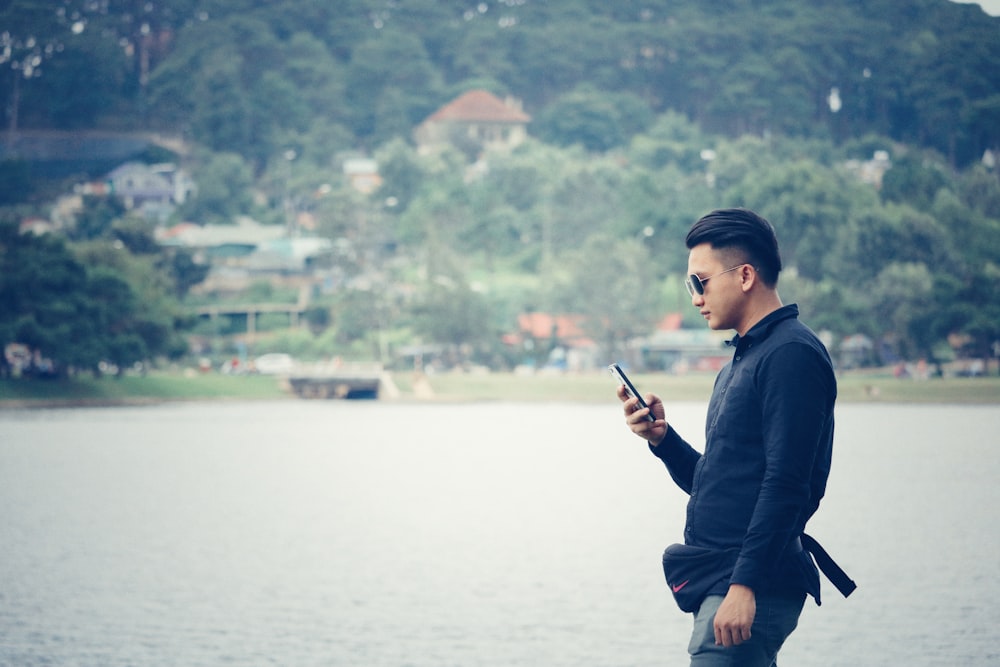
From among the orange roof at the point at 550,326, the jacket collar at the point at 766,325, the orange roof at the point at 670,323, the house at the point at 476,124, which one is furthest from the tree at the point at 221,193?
the jacket collar at the point at 766,325

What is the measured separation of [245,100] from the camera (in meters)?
165

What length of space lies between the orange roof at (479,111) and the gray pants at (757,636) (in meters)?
165

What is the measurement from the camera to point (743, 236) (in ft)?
18.3

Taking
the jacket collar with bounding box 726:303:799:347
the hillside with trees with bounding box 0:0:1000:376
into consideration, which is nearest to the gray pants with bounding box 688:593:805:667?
the jacket collar with bounding box 726:303:799:347

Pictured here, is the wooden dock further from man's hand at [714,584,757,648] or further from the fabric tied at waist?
man's hand at [714,584,757,648]

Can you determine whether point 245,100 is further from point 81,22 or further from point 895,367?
point 895,367

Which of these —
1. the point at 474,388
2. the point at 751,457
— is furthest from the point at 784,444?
the point at 474,388

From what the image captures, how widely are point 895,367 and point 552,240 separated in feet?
132

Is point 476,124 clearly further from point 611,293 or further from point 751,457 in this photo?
point 751,457

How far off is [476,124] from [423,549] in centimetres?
14334

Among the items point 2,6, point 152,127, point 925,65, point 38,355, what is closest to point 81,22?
point 2,6

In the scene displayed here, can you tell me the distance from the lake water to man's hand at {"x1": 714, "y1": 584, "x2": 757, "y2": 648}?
11.5 metres

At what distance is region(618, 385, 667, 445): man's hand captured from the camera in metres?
5.60

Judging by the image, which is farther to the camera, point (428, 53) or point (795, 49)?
point (428, 53)
